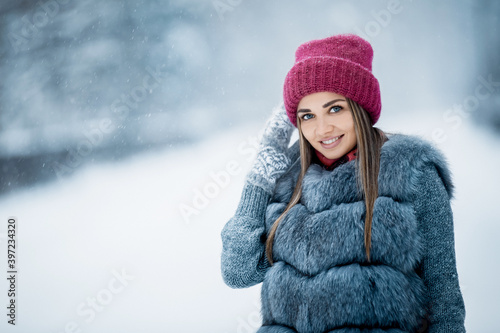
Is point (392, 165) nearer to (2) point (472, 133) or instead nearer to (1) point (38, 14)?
(2) point (472, 133)

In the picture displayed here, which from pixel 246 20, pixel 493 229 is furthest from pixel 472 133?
pixel 246 20

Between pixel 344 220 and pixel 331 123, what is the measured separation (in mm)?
276

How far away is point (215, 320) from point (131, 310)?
0.53 meters

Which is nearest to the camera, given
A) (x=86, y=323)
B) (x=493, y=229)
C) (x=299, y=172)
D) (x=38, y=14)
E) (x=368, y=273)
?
(x=368, y=273)

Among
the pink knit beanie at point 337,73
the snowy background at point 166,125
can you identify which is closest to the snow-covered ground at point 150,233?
the snowy background at point 166,125

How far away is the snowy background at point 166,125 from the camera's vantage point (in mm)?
2570

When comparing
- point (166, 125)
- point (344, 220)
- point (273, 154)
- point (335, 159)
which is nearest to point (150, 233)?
point (166, 125)

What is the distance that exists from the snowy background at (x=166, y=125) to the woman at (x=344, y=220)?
1365mm

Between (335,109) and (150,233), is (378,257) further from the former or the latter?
(150,233)

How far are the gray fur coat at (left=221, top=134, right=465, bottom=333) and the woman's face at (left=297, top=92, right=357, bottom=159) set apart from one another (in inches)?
2.5

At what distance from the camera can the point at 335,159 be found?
1.31 m

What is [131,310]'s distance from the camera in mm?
2740

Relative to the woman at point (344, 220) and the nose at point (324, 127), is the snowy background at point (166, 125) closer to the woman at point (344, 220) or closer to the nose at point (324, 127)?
the woman at point (344, 220)

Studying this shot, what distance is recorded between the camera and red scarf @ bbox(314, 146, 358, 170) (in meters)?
1.26
